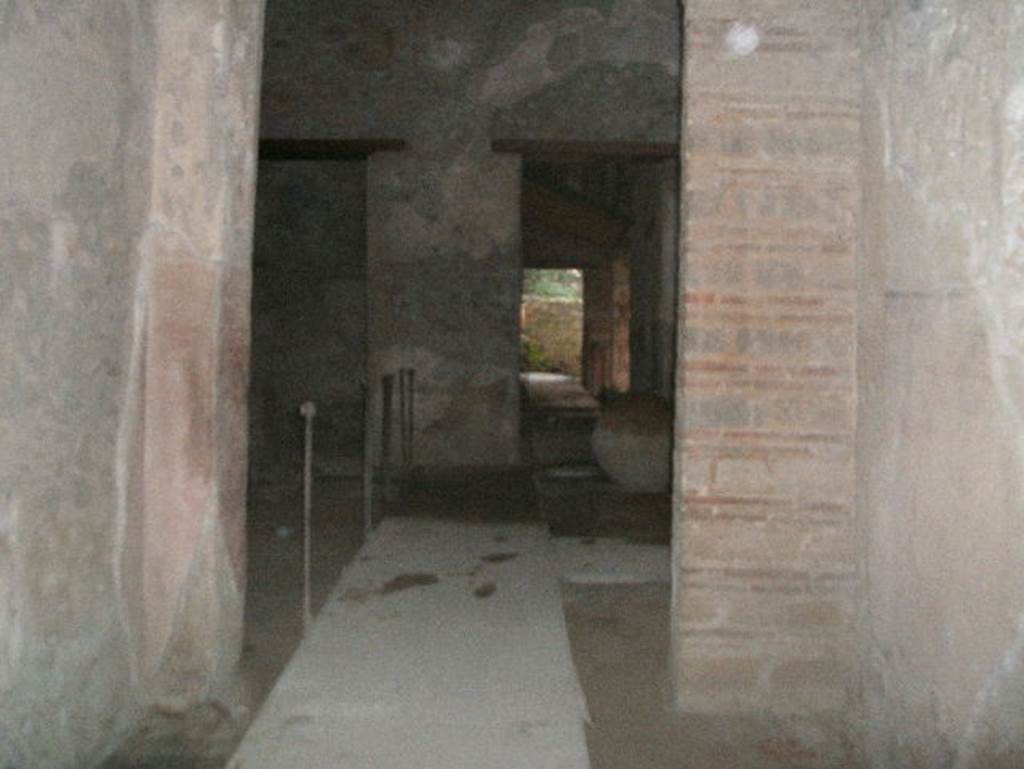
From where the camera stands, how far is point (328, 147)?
7297 mm

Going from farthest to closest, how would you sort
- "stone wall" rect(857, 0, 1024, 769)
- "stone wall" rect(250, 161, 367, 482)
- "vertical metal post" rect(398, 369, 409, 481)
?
"stone wall" rect(250, 161, 367, 482)
"vertical metal post" rect(398, 369, 409, 481)
"stone wall" rect(857, 0, 1024, 769)

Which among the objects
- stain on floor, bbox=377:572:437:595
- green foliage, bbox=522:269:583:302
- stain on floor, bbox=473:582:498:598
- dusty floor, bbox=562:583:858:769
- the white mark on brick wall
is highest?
green foliage, bbox=522:269:583:302

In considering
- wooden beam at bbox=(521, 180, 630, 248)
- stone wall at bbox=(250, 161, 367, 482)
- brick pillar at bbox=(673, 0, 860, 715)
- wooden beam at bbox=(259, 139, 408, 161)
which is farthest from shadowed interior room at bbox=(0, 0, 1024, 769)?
wooden beam at bbox=(521, 180, 630, 248)

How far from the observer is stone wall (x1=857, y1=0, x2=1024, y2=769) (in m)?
1.99

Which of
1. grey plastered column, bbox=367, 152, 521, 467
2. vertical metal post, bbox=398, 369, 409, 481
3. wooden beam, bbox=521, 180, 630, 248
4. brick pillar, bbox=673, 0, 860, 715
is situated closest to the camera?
brick pillar, bbox=673, 0, 860, 715

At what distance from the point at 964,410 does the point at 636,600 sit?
7.31ft

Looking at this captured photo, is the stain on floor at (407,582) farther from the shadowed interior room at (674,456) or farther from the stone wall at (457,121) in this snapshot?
the stone wall at (457,121)

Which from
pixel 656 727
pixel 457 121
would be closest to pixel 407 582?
pixel 656 727

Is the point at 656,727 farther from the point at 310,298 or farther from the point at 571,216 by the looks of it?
the point at 571,216

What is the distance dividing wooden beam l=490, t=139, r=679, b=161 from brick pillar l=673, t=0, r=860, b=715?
4437mm

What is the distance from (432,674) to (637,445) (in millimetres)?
3867

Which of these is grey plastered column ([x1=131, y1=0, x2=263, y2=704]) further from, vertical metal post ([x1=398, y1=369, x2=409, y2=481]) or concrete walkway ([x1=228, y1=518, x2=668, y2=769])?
vertical metal post ([x1=398, y1=369, x2=409, y2=481])

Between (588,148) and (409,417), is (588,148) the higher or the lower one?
the higher one

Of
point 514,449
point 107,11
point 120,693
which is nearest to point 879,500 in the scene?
point 120,693
